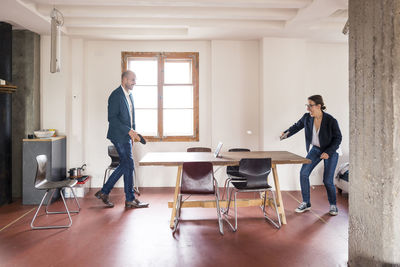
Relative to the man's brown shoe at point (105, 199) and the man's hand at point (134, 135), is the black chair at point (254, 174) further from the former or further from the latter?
the man's brown shoe at point (105, 199)

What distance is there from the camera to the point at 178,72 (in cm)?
588

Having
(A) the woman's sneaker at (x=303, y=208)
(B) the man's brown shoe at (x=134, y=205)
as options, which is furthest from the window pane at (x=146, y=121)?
(A) the woman's sneaker at (x=303, y=208)

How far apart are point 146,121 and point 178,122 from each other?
667 millimetres

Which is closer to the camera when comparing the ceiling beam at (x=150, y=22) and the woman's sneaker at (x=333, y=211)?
the woman's sneaker at (x=333, y=211)

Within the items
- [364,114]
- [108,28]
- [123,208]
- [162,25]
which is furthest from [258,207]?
[108,28]

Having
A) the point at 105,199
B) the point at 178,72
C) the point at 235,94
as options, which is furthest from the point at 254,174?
the point at 178,72

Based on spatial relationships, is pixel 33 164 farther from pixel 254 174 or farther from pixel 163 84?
pixel 254 174

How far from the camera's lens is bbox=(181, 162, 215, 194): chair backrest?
335cm

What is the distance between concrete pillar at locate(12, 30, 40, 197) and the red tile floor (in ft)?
3.00

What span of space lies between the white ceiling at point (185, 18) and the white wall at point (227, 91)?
0.95 ft

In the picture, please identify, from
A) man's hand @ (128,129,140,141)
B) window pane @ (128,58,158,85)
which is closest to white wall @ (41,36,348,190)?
window pane @ (128,58,158,85)

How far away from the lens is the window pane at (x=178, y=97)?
584 centimetres

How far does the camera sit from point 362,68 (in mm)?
2330

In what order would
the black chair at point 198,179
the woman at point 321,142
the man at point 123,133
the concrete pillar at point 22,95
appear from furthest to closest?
the concrete pillar at point 22,95 → the man at point 123,133 → the woman at point 321,142 → the black chair at point 198,179
